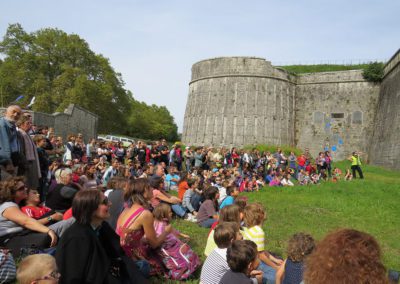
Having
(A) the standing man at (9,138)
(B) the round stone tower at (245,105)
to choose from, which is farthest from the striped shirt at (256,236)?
(B) the round stone tower at (245,105)

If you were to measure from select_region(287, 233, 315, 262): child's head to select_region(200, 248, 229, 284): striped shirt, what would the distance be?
2.67 ft

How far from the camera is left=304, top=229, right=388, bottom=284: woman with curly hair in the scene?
2070 millimetres

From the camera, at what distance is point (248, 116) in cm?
3616

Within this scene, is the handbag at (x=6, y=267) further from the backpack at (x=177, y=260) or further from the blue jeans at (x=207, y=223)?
the blue jeans at (x=207, y=223)

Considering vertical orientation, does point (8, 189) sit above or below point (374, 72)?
below

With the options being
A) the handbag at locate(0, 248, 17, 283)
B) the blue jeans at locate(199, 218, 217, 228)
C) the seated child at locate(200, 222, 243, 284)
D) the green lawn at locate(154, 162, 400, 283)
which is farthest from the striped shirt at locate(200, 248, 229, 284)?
the blue jeans at locate(199, 218, 217, 228)

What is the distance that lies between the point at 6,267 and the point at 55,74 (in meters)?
36.3

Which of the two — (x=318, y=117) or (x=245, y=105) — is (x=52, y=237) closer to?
(x=245, y=105)

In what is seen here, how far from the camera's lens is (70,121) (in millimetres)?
21453

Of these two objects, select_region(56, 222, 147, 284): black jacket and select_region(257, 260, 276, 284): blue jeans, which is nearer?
select_region(56, 222, 147, 284): black jacket

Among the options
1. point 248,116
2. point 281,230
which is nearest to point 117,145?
point 281,230

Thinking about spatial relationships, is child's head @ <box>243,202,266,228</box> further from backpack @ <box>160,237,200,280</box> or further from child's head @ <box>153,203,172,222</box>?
child's head @ <box>153,203,172,222</box>

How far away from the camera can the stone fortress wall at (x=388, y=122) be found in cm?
2684

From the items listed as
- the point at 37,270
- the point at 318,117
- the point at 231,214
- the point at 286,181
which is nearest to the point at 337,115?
the point at 318,117
